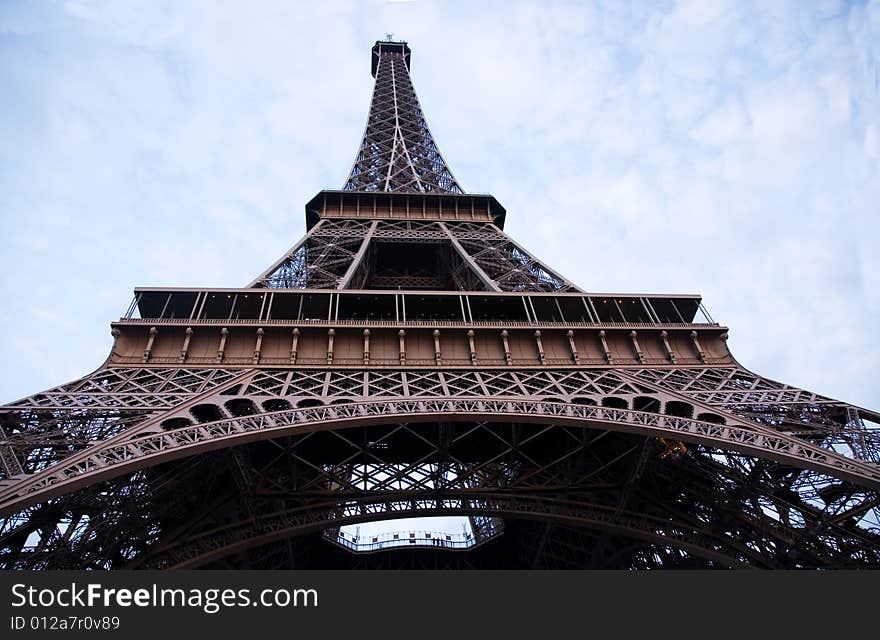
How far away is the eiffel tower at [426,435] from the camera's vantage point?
45.8 ft

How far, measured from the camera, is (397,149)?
46.0 meters

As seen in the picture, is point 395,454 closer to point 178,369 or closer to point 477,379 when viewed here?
point 477,379

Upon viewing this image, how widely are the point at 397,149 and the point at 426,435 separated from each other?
94.8 ft

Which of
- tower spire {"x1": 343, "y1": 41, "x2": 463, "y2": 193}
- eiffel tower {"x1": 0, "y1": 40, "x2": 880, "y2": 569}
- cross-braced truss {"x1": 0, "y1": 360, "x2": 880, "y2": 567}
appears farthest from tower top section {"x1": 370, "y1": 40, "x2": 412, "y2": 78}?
cross-braced truss {"x1": 0, "y1": 360, "x2": 880, "y2": 567}

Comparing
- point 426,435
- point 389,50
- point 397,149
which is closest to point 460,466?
point 426,435

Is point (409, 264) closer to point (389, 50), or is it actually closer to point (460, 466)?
point (460, 466)

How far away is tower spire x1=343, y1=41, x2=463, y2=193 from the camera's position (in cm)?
4031

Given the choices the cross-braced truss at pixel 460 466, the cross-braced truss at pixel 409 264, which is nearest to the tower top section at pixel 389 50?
the cross-braced truss at pixel 409 264

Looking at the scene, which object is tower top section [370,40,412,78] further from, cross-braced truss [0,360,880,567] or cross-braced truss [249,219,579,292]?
cross-braced truss [0,360,880,567]

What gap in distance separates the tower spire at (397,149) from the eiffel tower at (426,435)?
54.9 ft

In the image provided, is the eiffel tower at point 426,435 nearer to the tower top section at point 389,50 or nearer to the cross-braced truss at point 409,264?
the cross-braced truss at point 409,264

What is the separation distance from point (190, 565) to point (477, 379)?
28.4 ft
